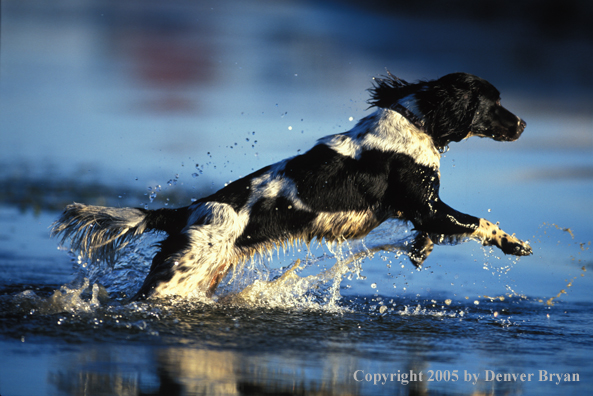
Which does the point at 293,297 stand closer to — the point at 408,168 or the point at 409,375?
the point at 408,168

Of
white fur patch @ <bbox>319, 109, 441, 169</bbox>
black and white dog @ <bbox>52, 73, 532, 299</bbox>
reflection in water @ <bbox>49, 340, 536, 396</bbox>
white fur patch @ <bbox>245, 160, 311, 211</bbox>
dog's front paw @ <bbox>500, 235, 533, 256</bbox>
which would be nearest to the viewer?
reflection in water @ <bbox>49, 340, 536, 396</bbox>

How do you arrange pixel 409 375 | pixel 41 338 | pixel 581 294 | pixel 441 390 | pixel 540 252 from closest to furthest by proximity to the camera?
1. pixel 441 390
2. pixel 409 375
3. pixel 41 338
4. pixel 581 294
5. pixel 540 252

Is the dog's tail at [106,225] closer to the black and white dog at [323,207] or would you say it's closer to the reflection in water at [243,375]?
the black and white dog at [323,207]

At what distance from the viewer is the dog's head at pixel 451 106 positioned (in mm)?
4406

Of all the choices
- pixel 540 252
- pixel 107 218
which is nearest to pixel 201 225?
pixel 107 218

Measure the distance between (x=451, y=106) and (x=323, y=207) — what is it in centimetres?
114

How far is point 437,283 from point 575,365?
2122mm

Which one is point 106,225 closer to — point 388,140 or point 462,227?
point 388,140

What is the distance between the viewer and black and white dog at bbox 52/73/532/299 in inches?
156

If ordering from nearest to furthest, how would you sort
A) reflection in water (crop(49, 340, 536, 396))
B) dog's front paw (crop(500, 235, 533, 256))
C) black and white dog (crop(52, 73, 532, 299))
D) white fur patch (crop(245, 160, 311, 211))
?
reflection in water (crop(49, 340, 536, 396)) → black and white dog (crop(52, 73, 532, 299)) → white fur patch (crop(245, 160, 311, 211)) → dog's front paw (crop(500, 235, 533, 256))

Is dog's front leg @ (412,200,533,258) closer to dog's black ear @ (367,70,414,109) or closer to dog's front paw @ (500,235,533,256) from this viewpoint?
dog's front paw @ (500,235,533,256)

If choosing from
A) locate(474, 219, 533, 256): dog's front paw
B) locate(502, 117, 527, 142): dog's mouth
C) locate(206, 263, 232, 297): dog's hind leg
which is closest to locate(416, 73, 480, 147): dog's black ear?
locate(502, 117, 527, 142): dog's mouth

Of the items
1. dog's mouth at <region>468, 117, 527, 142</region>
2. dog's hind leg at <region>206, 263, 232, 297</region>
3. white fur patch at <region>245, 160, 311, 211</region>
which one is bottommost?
dog's hind leg at <region>206, 263, 232, 297</region>

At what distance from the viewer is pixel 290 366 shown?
9.68 ft
